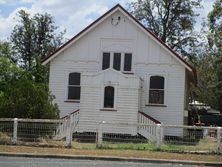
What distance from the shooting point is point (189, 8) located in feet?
201

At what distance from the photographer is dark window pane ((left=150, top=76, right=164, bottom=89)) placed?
3416 centimetres

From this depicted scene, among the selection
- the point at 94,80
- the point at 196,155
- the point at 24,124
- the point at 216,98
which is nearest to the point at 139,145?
the point at 196,155

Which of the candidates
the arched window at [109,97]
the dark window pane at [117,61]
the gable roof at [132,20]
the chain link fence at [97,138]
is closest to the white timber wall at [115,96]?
the arched window at [109,97]

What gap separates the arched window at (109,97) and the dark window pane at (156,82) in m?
3.18

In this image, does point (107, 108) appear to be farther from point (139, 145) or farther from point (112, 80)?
point (139, 145)

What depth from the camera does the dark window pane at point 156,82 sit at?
1345 inches

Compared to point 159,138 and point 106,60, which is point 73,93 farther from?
point 159,138

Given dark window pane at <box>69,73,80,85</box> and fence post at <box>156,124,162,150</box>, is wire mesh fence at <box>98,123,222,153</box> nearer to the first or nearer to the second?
fence post at <box>156,124,162,150</box>

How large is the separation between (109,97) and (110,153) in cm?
1020

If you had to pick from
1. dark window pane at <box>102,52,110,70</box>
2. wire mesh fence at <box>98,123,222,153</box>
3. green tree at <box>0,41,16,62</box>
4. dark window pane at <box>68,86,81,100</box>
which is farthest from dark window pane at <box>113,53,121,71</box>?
green tree at <box>0,41,16,62</box>

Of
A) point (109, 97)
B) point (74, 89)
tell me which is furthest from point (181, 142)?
point (74, 89)

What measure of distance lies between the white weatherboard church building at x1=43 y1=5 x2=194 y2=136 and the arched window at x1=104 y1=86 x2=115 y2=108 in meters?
0.06

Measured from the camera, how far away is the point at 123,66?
34469 millimetres

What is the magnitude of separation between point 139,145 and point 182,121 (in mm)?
9267
